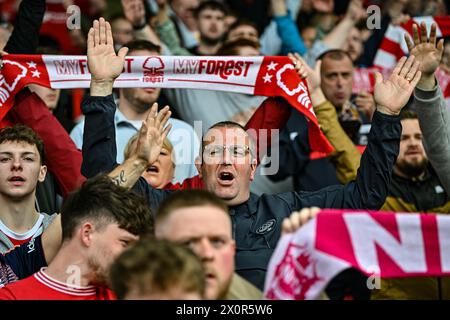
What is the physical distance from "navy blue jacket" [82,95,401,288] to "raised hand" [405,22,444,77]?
0.53m

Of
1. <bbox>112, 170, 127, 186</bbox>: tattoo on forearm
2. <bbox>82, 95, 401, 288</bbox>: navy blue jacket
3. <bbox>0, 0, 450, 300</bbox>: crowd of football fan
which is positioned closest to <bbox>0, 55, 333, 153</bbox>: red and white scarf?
<bbox>0, 0, 450, 300</bbox>: crowd of football fan

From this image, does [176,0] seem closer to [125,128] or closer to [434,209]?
[125,128]

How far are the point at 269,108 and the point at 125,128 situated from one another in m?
1.20

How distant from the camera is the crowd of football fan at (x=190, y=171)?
12.9 feet

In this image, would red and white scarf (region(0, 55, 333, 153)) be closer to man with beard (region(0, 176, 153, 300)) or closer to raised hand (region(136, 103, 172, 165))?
raised hand (region(136, 103, 172, 165))

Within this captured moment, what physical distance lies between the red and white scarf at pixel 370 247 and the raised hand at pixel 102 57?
2.20 m

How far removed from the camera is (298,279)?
3.91 m

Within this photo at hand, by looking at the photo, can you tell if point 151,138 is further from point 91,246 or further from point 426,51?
point 426,51

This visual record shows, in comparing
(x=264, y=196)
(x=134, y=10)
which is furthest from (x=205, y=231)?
(x=134, y=10)

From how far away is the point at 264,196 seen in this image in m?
5.86

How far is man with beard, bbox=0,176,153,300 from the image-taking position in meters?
4.44

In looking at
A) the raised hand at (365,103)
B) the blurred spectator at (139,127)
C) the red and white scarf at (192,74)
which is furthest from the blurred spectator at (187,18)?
the red and white scarf at (192,74)

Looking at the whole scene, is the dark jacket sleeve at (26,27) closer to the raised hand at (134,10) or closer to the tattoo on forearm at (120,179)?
the raised hand at (134,10)

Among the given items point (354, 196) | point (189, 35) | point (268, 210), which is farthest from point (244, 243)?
point (189, 35)
